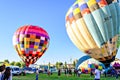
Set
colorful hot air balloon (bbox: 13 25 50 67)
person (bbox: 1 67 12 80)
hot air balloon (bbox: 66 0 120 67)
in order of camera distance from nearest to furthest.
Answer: person (bbox: 1 67 12 80), hot air balloon (bbox: 66 0 120 67), colorful hot air balloon (bbox: 13 25 50 67)

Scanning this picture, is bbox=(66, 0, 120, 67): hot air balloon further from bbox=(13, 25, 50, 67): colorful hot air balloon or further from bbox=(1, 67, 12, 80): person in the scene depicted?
bbox=(1, 67, 12, 80): person

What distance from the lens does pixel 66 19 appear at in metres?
40.7

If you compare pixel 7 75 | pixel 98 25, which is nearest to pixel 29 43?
pixel 98 25

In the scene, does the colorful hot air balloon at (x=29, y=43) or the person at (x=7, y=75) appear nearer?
the person at (x=7, y=75)

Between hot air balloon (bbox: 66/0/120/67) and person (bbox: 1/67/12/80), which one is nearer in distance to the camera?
person (bbox: 1/67/12/80)

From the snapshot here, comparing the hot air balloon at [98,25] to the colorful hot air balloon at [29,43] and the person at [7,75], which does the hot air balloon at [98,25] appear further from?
the person at [7,75]

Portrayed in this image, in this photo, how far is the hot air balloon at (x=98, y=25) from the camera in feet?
116

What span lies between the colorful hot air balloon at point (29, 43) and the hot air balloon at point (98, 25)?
721 centimetres

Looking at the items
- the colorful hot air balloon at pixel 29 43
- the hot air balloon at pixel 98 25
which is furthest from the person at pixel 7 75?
the colorful hot air balloon at pixel 29 43

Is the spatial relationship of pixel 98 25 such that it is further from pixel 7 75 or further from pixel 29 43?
pixel 7 75

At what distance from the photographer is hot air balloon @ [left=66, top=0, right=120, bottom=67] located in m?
35.4

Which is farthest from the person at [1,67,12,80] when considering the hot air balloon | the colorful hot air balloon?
the colorful hot air balloon

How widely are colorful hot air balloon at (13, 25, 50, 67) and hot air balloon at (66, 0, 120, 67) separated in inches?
284

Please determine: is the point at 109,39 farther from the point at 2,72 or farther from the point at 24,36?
the point at 2,72
